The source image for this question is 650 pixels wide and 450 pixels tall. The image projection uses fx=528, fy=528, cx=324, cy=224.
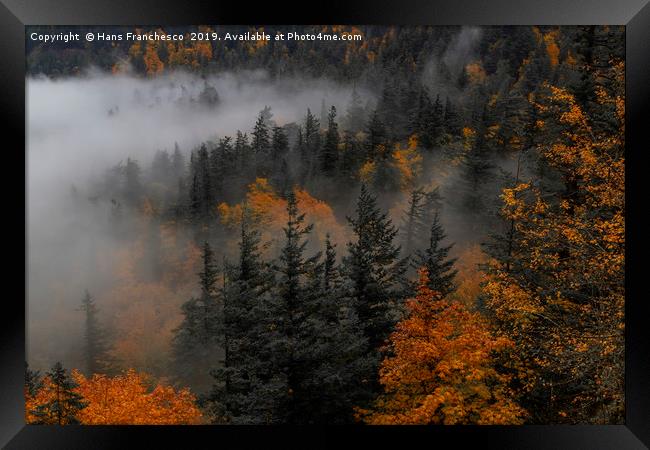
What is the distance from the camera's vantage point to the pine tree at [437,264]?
453 inches

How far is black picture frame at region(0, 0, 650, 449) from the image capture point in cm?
691

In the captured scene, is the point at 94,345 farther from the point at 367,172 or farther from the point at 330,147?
the point at 367,172

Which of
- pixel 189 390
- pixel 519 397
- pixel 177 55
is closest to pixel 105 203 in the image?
pixel 177 55

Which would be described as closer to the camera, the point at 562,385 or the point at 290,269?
the point at 562,385

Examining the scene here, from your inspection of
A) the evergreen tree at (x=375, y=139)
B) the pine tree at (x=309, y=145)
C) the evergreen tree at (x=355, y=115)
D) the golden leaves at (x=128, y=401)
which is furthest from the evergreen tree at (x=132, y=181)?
the evergreen tree at (x=375, y=139)

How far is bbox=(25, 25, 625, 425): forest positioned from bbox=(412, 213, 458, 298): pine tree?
0.06m

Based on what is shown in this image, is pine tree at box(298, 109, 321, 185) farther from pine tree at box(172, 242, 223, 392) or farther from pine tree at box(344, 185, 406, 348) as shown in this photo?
pine tree at box(172, 242, 223, 392)

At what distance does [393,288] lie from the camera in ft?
37.8

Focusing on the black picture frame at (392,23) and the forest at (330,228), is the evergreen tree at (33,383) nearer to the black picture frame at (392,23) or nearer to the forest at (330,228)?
the forest at (330,228)

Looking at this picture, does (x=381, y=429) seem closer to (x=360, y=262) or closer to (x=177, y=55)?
(x=360, y=262)

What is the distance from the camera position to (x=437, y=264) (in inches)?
461

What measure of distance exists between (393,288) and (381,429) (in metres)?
4.57

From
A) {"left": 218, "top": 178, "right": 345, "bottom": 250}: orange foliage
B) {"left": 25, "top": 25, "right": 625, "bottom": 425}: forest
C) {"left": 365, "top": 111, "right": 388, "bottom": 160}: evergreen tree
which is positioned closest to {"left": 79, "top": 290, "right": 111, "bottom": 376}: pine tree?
{"left": 25, "top": 25, "right": 625, "bottom": 425}: forest

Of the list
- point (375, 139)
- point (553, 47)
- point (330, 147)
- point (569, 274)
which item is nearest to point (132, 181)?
point (330, 147)
